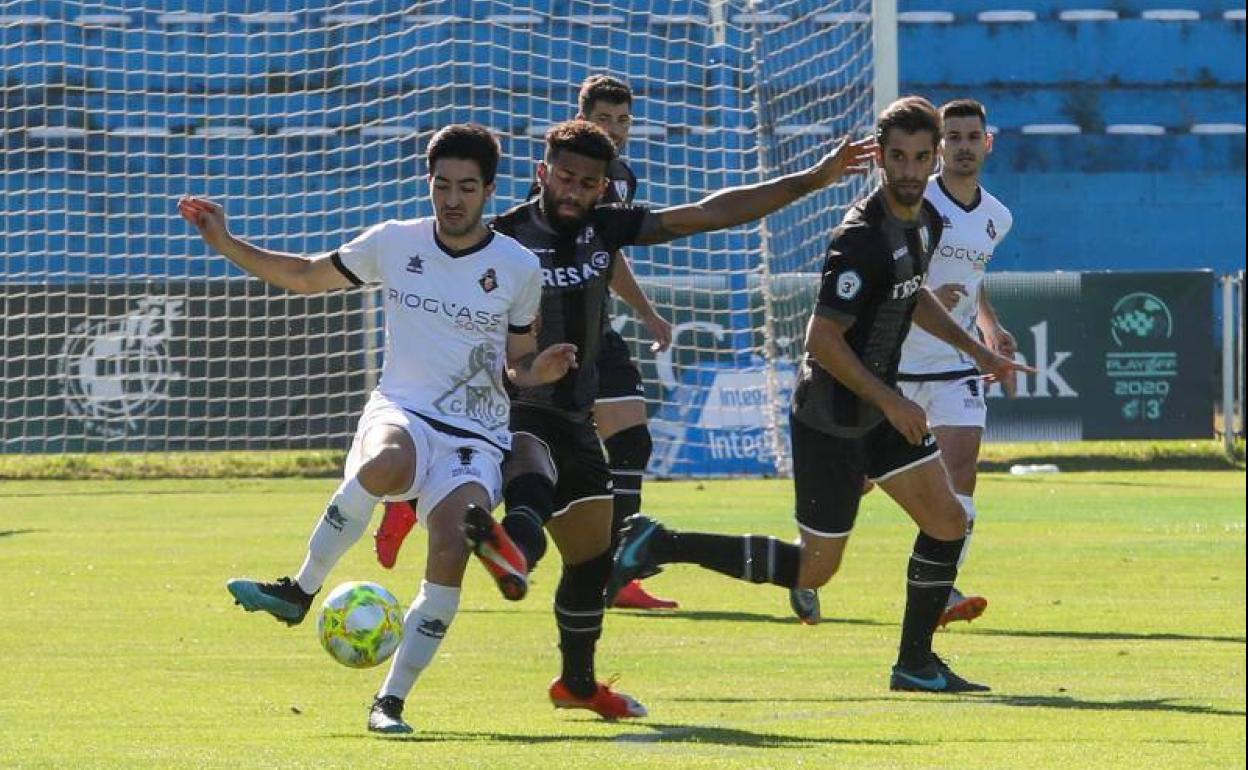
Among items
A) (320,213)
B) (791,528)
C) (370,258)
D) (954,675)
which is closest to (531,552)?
(370,258)

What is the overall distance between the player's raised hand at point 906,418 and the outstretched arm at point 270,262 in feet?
6.51

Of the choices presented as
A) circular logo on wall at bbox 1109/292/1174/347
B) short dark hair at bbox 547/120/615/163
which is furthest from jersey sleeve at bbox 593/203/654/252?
circular logo on wall at bbox 1109/292/1174/347

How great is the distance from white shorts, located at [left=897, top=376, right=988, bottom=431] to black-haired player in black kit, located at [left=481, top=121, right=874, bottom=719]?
10.5 feet

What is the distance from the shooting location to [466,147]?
7.96 m

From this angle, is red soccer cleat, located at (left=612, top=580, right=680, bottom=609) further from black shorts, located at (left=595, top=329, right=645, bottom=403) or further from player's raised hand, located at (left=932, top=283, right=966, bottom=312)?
player's raised hand, located at (left=932, top=283, right=966, bottom=312)

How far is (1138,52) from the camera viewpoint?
33.5 metres

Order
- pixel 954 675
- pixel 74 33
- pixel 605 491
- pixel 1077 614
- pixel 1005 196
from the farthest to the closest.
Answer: pixel 1005 196, pixel 74 33, pixel 1077 614, pixel 954 675, pixel 605 491

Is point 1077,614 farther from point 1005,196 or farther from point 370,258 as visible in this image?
point 1005,196

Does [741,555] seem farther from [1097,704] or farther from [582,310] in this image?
[1097,704]

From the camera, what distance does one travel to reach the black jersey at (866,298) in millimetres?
8805

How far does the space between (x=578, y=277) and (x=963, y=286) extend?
3.13 m

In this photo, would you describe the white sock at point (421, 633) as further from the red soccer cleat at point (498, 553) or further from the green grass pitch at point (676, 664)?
the red soccer cleat at point (498, 553)

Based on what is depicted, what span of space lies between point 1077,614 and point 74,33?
12.2 meters

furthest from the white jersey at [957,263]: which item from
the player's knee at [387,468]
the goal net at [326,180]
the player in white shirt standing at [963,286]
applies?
the goal net at [326,180]
